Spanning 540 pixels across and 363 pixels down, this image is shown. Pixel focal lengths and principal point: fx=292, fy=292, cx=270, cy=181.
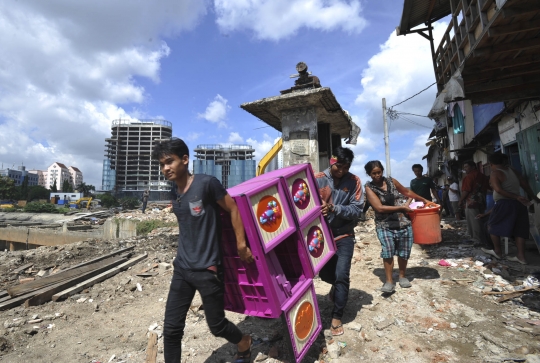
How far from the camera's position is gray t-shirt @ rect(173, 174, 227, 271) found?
204cm

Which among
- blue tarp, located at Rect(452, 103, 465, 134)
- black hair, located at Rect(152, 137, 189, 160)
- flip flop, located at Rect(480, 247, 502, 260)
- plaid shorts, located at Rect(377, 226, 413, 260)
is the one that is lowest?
flip flop, located at Rect(480, 247, 502, 260)

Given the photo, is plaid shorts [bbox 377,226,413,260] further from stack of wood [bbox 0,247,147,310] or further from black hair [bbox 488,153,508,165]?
stack of wood [bbox 0,247,147,310]

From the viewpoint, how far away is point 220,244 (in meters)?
2.15

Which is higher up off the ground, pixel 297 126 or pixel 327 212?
pixel 297 126

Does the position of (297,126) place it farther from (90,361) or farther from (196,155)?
(196,155)

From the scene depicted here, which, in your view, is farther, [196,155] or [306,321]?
[196,155]

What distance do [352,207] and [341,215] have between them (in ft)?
0.49

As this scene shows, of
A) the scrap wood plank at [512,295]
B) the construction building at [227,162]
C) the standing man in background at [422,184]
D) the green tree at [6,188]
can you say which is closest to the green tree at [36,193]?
the green tree at [6,188]

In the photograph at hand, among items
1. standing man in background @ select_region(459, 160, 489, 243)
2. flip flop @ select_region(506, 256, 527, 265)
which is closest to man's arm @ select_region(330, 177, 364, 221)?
flip flop @ select_region(506, 256, 527, 265)

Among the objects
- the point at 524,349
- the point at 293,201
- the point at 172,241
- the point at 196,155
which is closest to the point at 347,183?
the point at 293,201

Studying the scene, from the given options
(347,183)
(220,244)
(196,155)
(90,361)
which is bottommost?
(90,361)

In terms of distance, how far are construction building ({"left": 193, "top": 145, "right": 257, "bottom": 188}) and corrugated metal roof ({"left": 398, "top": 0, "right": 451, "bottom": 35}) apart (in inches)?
2419

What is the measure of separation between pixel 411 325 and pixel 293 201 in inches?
72.6

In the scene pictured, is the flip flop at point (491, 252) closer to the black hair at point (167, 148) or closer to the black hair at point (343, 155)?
the black hair at point (343, 155)
